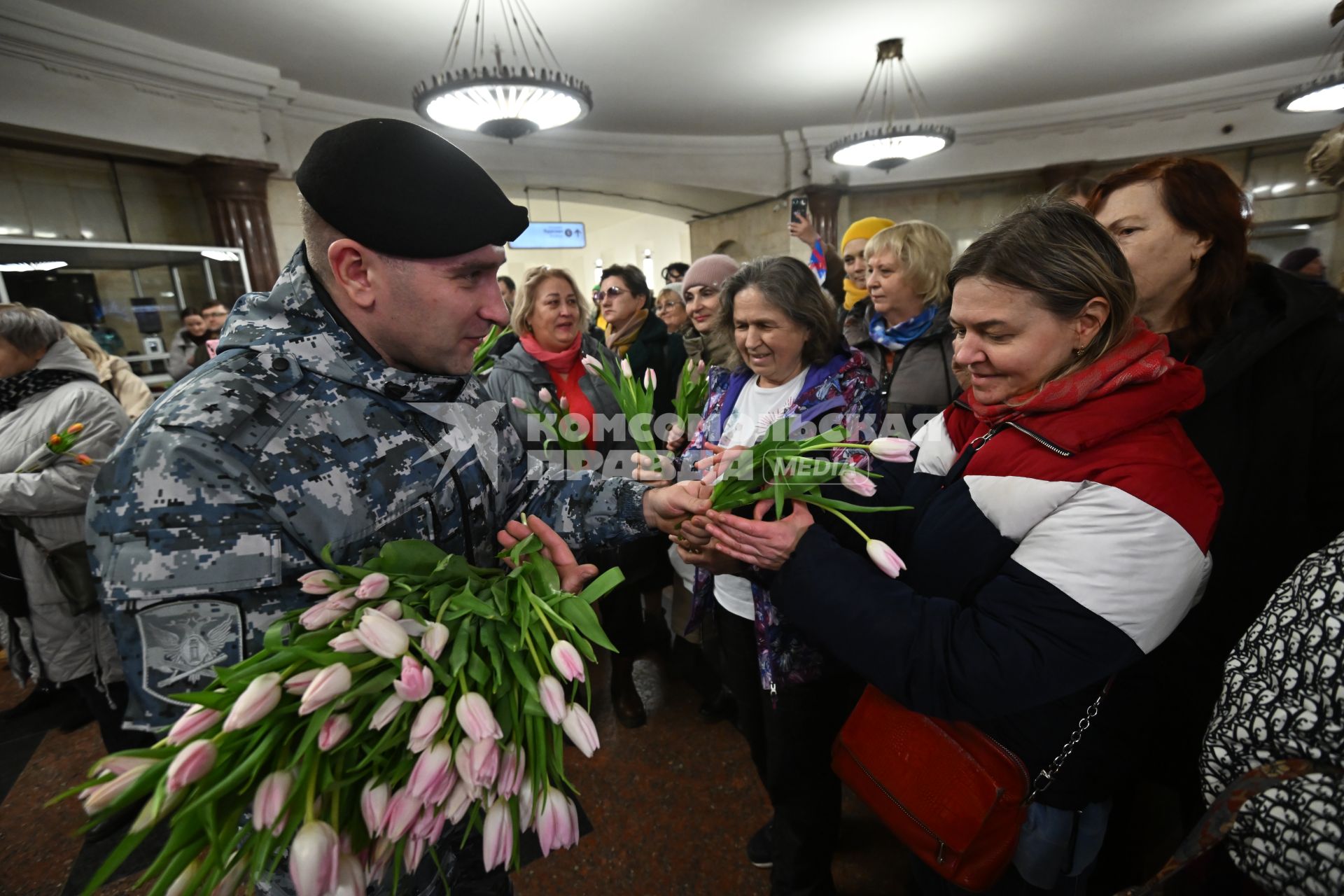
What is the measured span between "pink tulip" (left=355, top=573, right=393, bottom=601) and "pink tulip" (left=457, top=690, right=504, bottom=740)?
168 millimetres

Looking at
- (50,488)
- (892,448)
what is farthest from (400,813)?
(50,488)

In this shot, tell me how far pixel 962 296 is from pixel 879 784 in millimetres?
916

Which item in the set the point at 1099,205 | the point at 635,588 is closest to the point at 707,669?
the point at 635,588

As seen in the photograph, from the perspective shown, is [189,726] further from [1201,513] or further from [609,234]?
[609,234]

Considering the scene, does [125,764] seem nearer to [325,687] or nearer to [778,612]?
[325,687]

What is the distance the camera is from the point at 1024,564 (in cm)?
86

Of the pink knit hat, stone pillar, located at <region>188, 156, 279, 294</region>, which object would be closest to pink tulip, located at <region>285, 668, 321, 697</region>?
the pink knit hat

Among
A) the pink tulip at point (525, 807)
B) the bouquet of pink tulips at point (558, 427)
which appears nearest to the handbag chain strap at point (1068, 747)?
the pink tulip at point (525, 807)

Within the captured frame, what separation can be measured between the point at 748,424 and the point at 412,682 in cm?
127

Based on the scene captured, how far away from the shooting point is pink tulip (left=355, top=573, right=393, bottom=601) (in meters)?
0.67

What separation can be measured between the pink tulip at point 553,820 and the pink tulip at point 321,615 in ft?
1.06

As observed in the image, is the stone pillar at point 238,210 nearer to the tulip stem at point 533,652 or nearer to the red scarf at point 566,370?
the red scarf at point 566,370

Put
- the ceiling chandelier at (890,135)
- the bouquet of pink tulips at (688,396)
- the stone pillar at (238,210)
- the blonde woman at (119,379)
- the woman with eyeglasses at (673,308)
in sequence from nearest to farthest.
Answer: the bouquet of pink tulips at (688,396), the blonde woman at (119,379), the woman with eyeglasses at (673,308), the stone pillar at (238,210), the ceiling chandelier at (890,135)

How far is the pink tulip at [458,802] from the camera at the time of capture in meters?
0.61
